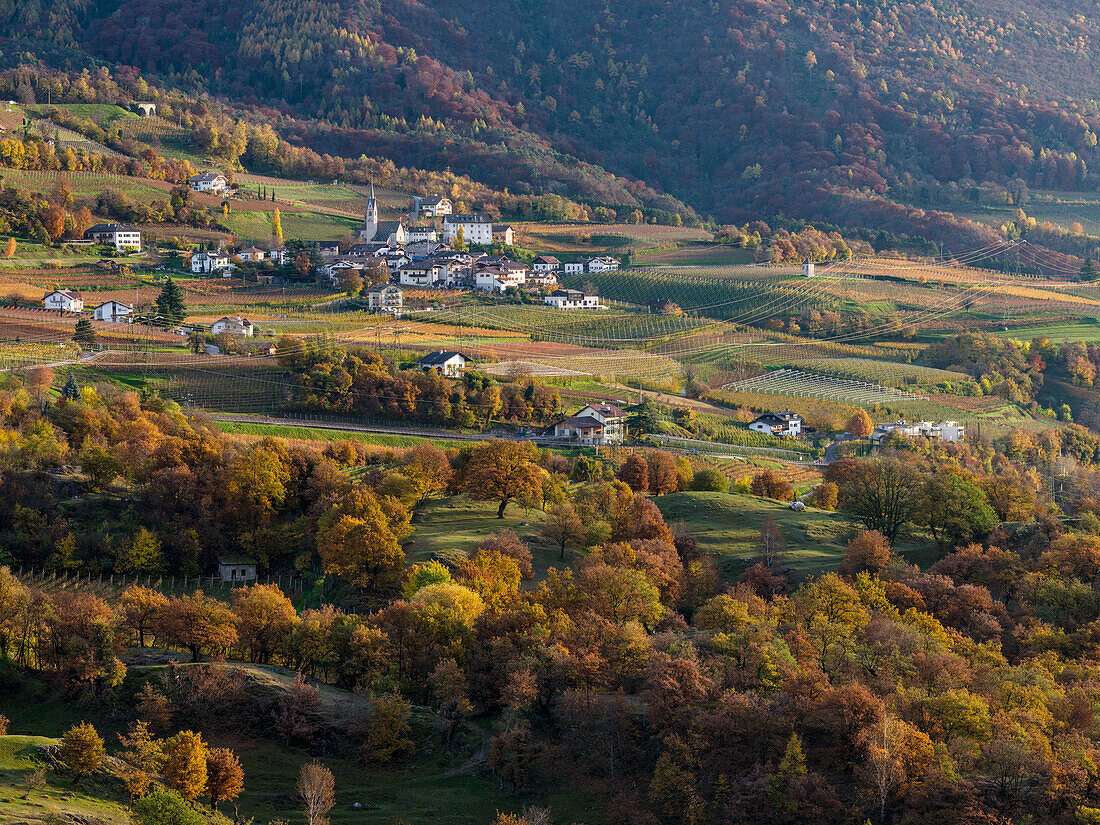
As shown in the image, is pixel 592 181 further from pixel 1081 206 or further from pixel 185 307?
pixel 185 307

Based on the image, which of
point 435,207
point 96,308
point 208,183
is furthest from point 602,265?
point 96,308

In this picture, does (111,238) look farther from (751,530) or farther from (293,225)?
(751,530)

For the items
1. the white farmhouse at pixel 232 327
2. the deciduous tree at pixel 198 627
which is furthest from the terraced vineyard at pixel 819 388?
the deciduous tree at pixel 198 627

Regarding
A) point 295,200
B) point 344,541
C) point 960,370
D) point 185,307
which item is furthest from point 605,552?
point 295,200

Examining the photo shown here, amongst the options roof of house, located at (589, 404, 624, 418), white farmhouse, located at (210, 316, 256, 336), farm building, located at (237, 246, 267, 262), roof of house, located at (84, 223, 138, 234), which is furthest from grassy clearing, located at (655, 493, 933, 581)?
roof of house, located at (84, 223, 138, 234)

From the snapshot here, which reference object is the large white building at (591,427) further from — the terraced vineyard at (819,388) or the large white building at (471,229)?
the large white building at (471,229)

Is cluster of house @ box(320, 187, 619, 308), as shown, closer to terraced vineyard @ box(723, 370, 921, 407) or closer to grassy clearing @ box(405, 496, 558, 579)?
terraced vineyard @ box(723, 370, 921, 407)
